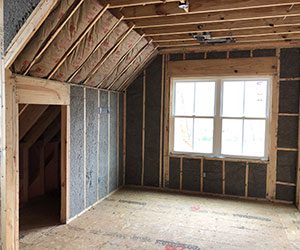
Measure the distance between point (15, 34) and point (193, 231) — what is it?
126 inches

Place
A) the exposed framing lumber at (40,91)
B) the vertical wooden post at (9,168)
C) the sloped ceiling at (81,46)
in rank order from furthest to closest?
the exposed framing lumber at (40,91) < the sloped ceiling at (81,46) < the vertical wooden post at (9,168)

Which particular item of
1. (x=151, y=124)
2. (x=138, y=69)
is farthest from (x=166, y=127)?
(x=138, y=69)

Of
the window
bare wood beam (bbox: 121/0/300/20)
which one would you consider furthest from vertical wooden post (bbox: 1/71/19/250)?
the window

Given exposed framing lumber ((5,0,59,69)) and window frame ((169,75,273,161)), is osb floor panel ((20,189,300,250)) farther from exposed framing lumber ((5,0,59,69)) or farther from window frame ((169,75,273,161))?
exposed framing lumber ((5,0,59,69))

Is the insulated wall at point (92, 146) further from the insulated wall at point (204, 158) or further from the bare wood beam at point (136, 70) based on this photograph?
the insulated wall at point (204, 158)

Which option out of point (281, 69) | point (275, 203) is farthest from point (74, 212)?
point (281, 69)

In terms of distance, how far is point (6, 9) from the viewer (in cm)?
243

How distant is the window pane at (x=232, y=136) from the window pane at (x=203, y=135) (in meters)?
0.25

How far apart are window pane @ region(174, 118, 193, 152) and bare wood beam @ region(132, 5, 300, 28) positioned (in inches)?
87.9

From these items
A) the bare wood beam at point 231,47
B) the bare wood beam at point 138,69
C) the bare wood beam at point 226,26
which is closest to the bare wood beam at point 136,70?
the bare wood beam at point 138,69

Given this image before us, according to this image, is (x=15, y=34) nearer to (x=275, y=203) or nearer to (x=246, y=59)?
(x=246, y=59)

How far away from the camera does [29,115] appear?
13.1 ft

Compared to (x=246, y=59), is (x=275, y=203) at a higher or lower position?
lower

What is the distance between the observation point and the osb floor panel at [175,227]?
125 inches
